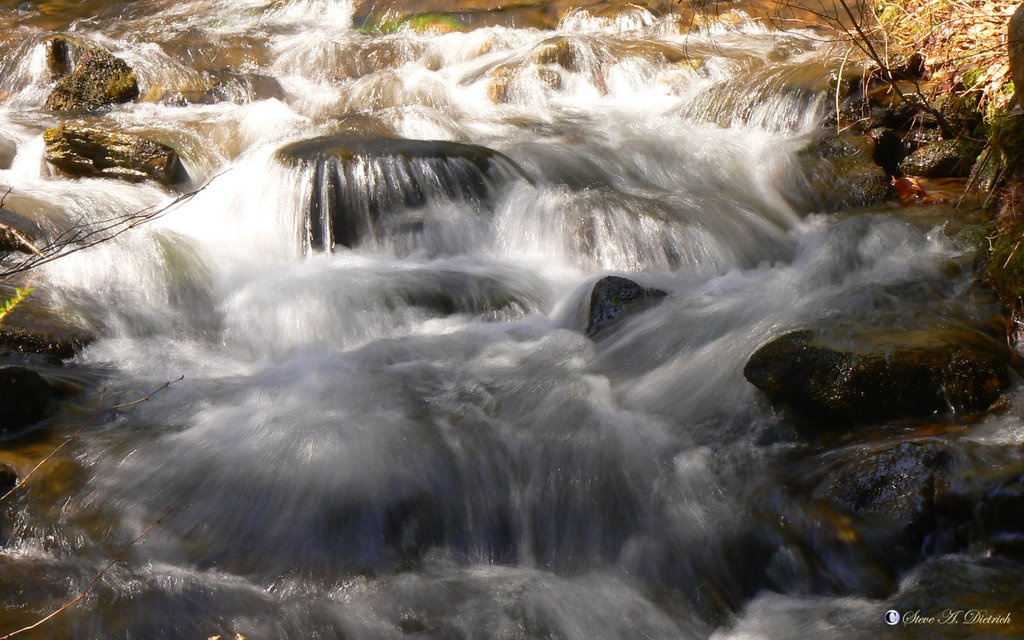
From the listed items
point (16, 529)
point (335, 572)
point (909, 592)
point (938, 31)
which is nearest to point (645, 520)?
point (909, 592)

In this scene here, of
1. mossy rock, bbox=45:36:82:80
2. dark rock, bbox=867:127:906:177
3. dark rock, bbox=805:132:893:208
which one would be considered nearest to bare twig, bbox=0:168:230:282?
mossy rock, bbox=45:36:82:80

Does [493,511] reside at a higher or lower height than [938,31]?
lower

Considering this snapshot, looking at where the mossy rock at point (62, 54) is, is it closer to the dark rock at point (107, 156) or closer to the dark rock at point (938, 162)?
the dark rock at point (107, 156)

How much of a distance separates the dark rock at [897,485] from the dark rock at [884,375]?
391mm

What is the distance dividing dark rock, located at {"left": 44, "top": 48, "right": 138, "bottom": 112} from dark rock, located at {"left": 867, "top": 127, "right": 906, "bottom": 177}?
8.10m

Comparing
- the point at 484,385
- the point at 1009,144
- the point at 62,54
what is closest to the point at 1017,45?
the point at 1009,144

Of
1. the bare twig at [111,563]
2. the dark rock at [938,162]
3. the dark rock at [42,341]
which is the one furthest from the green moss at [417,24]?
the bare twig at [111,563]

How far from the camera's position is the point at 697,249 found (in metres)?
6.70

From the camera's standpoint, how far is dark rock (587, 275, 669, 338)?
5707 mm

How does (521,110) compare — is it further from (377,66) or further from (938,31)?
(938,31)

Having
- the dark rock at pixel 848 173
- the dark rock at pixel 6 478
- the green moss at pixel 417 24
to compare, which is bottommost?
the dark rock at pixel 6 478

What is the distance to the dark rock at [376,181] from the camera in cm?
702

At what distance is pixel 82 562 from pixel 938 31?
278 inches

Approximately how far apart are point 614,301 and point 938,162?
338 centimetres
